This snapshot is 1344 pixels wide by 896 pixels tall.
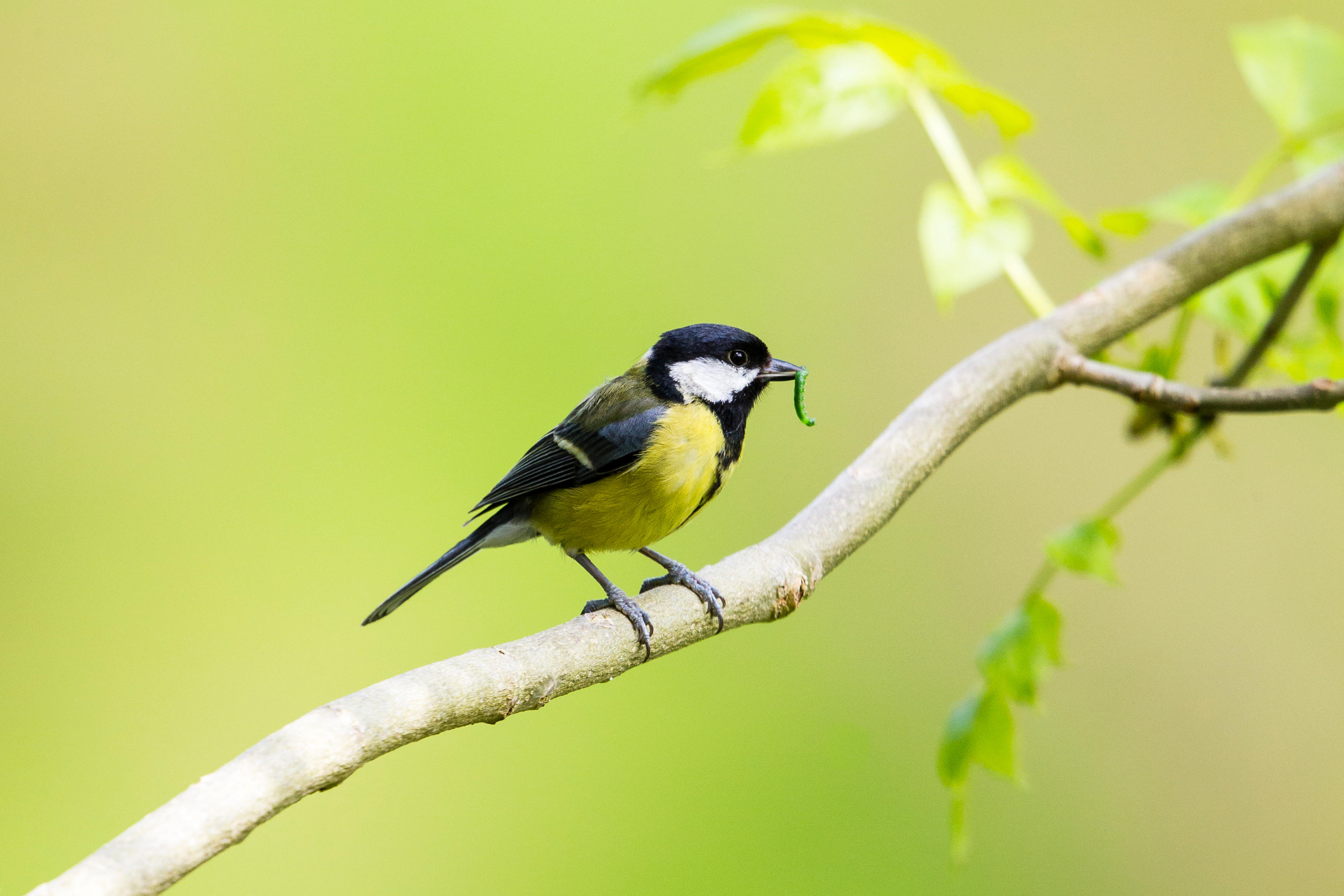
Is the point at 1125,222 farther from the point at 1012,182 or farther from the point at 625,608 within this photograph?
the point at 625,608

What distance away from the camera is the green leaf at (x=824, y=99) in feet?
4.44

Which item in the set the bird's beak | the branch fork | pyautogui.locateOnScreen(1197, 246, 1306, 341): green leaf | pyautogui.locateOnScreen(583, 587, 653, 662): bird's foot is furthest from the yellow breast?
pyautogui.locateOnScreen(1197, 246, 1306, 341): green leaf

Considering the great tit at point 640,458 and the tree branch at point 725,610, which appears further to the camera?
the great tit at point 640,458

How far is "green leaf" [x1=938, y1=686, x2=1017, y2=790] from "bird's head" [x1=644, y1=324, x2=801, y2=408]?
584 millimetres

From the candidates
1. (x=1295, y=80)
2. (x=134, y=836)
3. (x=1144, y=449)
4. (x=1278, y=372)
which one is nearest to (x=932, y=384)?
(x=1278, y=372)

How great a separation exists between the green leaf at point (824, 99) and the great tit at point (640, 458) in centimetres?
36

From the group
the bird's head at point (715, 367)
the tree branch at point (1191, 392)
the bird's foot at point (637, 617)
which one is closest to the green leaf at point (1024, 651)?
the tree branch at point (1191, 392)

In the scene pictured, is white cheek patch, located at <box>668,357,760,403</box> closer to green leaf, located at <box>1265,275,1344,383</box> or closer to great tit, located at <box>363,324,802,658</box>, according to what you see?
great tit, located at <box>363,324,802,658</box>

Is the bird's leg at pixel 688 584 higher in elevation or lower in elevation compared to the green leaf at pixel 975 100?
lower

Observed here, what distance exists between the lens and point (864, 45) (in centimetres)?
143

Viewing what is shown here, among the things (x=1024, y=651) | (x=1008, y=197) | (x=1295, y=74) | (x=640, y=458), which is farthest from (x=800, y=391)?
(x=1295, y=74)

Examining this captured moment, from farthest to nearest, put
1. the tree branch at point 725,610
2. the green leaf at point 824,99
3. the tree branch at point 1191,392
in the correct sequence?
the green leaf at point 824,99 → the tree branch at point 1191,392 → the tree branch at point 725,610

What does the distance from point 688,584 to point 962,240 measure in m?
0.55

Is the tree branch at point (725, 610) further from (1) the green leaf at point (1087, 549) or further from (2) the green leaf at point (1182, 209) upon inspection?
(1) the green leaf at point (1087, 549)
